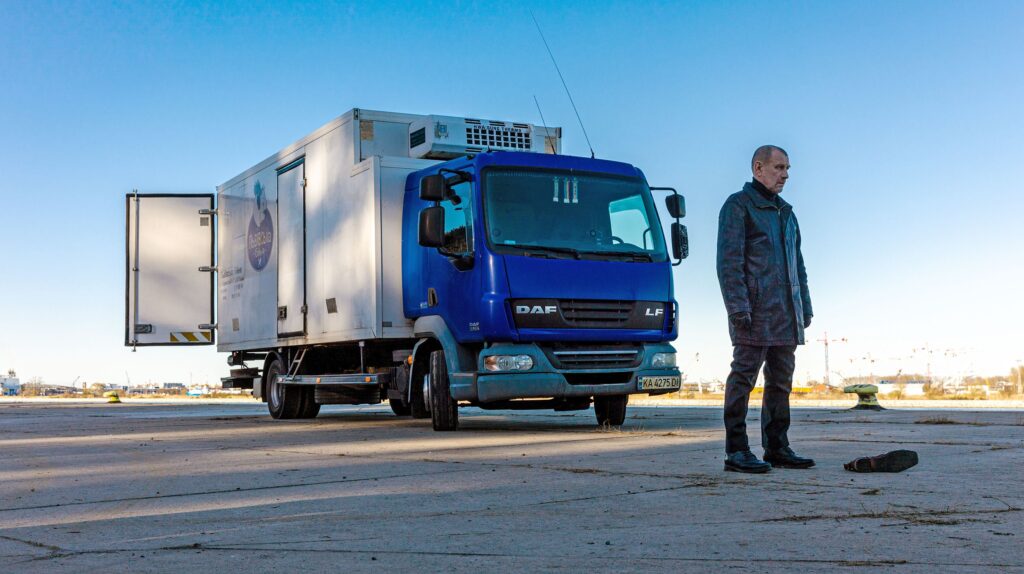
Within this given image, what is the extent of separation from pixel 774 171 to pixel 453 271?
4842mm

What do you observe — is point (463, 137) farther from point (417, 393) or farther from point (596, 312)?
point (596, 312)

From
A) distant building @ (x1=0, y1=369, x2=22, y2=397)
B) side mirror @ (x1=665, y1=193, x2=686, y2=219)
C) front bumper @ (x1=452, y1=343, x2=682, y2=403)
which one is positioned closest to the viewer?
front bumper @ (x1=452, y1=343, x2=682, y2=403)

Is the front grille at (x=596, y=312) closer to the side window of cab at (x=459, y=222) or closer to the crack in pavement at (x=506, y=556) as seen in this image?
the side window of cab at (x=459, y=222)

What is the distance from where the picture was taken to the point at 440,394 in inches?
437

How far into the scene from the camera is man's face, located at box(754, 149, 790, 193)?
6.50m

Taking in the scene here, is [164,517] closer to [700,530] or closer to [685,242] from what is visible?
[700,530]

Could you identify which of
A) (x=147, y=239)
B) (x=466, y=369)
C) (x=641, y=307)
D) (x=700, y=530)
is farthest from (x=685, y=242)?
(x=147, y=239)

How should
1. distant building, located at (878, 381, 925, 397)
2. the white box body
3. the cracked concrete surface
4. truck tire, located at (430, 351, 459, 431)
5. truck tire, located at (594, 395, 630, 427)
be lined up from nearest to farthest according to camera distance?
the cracked concrete surface
truck tire, located at (430, 351, 459, 431)
truck tire, located at (594, 395, 630, 427)
the white box body
distant building, located at (878, 381, 925, 397)

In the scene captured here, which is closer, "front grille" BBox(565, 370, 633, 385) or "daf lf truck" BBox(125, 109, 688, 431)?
"daf lf truck" BBox(125, 109, 688, 431)

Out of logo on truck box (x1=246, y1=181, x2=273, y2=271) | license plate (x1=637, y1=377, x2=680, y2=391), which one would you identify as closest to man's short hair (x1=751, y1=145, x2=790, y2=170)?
license plate (x1=637, y1=377, x2=680, y2=391)

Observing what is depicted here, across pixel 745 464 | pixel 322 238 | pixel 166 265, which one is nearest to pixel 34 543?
pixel 745 464

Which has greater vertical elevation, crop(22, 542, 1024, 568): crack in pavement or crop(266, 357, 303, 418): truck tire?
crop(266, 357, 303, 418): truck tire

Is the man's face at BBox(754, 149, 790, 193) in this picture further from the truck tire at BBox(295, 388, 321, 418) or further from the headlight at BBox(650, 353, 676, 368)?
the truck tire at BBox(295, 388, 321, 418)

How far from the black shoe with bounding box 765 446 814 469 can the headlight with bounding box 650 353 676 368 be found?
4242mm
